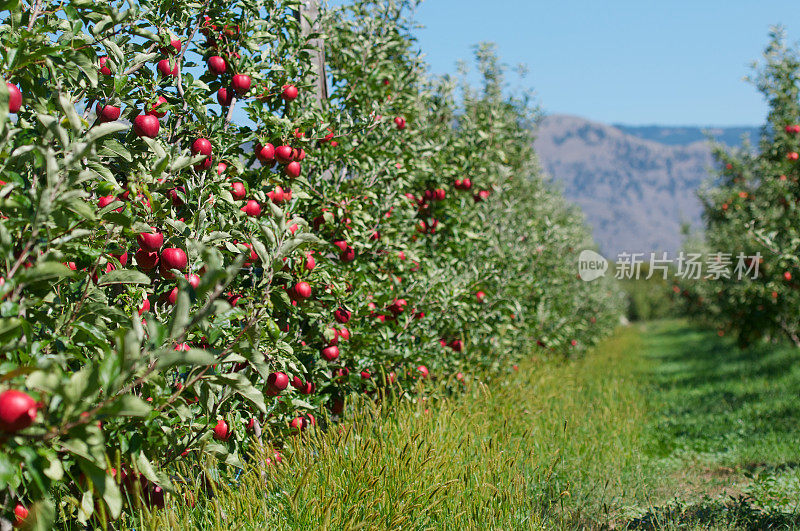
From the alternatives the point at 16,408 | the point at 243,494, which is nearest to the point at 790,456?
the point at 243,494

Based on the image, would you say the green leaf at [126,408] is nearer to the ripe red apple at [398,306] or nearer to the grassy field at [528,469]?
the grassy field at [528,469]

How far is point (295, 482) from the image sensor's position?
2375mm

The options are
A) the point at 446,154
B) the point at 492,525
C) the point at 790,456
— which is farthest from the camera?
the point at 446,154

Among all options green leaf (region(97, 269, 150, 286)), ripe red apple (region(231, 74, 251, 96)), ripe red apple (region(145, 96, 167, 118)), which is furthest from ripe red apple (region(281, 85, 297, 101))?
green leaf (region(97, 269, 150, 286))

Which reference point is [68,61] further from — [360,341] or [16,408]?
[360,341]

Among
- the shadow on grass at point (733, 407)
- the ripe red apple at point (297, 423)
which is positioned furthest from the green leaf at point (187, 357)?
the shadow on grass at point (733, 407)

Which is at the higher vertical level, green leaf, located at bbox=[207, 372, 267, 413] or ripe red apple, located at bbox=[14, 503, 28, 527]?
green leaf, located at bbox=[207, 372, 267, 413]

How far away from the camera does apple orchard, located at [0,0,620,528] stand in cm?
141

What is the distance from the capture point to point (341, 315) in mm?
3176

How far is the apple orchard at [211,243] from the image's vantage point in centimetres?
141

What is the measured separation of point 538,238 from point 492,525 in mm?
5307

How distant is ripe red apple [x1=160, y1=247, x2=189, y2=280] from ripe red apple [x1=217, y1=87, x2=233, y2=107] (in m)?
1.06

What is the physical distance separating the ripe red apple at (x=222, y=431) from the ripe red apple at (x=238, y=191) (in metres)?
1.03

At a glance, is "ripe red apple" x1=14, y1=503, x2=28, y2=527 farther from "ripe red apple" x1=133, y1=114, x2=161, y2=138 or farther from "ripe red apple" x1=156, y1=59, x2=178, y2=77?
"ripe red apple" x1=156, y1=59, x2=178, y2=77
